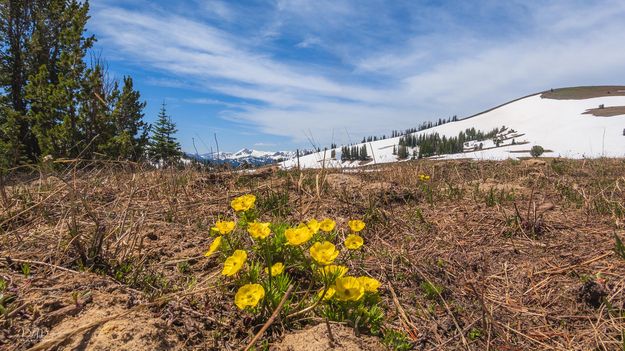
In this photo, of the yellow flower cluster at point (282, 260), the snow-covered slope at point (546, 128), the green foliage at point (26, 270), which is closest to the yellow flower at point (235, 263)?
the yellow flower cluster at point (282, 260)

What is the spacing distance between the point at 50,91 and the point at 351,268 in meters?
17.4

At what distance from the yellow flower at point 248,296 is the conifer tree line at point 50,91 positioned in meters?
13.8

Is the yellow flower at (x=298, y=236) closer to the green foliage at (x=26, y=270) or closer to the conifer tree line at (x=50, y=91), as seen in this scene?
the green foliage at (x=26, y=270)

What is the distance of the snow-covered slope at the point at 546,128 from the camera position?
74181 millimetres

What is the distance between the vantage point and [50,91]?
48.0 ft

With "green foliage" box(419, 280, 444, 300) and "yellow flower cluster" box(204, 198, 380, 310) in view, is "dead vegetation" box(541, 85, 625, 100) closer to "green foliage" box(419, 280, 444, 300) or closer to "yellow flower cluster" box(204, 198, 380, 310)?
"green foliage" box(419, 280, 444, 300)

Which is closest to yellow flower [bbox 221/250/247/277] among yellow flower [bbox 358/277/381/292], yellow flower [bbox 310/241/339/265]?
yellow flower [bbox 310/241/339/265]

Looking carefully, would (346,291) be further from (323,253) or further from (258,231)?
(258,231)

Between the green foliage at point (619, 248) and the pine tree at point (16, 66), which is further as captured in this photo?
the pine tree at point (16, 66)

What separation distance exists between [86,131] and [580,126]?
4649 inches

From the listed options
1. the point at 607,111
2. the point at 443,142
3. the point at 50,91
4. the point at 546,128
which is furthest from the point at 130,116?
the point at 607,111

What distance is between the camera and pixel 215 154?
538 centimetres

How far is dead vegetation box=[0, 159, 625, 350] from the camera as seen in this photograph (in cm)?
157

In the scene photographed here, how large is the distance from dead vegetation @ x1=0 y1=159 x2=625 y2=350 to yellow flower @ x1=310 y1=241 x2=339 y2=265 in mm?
324
